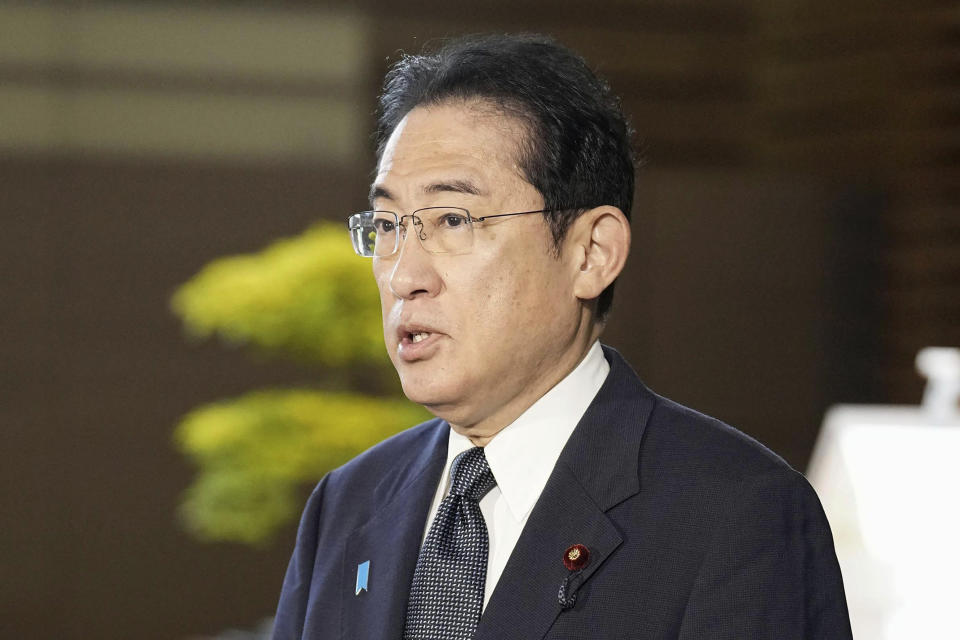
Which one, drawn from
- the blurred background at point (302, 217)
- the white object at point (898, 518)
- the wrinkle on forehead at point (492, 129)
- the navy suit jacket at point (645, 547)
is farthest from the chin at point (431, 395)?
the blurred background at point (302, 217)

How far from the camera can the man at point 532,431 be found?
1188 mm

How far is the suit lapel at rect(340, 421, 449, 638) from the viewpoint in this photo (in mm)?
1321

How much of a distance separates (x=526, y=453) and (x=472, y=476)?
7 centimetres

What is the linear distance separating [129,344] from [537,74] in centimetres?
485

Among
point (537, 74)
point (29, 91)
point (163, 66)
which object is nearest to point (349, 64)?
point (163, 66)

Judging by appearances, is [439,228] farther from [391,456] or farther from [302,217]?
[302,217]

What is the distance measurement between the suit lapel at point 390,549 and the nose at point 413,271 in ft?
Result: 0.77

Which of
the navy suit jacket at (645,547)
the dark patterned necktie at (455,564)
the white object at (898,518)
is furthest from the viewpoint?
the white object at (898,518)

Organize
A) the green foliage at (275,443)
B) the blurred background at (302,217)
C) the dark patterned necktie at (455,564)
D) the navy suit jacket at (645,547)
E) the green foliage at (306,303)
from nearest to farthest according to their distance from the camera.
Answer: the navy suit jacket at (645,547) → the dark patterned necktie at (455,564) → the green foliage at (306,303) → the green foliage at (275,443) → the blurred background at (302,217)

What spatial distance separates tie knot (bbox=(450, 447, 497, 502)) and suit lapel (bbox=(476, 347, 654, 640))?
80 millimetres

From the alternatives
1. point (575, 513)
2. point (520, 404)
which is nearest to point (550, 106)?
point (520, 404)

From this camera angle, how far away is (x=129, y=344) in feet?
19.2

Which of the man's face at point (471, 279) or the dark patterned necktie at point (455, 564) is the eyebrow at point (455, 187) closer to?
the man's face at point (471, 279)

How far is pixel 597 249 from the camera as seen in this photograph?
1.36 metres
